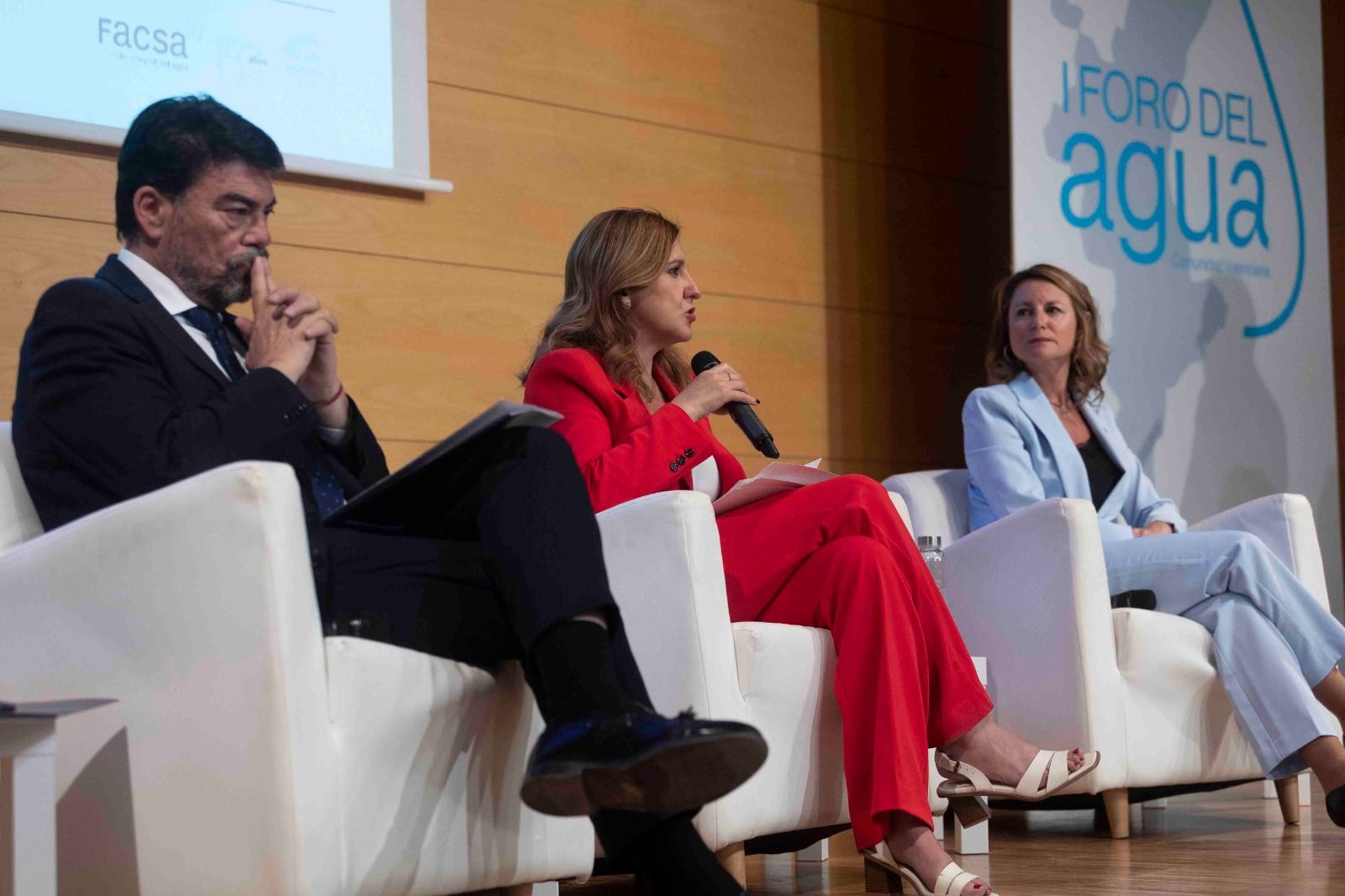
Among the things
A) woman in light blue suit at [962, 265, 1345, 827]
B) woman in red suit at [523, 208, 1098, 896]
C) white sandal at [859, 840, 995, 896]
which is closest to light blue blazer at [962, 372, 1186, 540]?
woman in light blue suit at [962, 265, 1345, 827]

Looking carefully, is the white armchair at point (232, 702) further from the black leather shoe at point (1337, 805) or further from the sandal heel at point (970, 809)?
the black leather shoe at point (1337, 805)

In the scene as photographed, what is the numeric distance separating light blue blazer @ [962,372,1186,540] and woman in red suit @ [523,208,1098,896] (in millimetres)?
828

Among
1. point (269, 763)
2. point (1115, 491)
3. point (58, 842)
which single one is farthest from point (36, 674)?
point (1115, 491)

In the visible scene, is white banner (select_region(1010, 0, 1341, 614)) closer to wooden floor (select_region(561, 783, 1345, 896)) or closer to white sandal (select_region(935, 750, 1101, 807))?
wooden floor (select_region(561, 783, 1345, 896))

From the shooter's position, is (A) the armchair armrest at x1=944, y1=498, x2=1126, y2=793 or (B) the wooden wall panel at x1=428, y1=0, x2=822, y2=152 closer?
(A) the armchair armrest at x1=944, y1=498, x2=1126, y2=793

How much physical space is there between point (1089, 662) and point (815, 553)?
79 centimetres

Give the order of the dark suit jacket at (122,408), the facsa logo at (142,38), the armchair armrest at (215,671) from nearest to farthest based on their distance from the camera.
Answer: the armchair armrest at (215,671), the dark suit jacket at (122,408), the facsa logo at (142,38)

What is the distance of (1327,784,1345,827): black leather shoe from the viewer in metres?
2.69

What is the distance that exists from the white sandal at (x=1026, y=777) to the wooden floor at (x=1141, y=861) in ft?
0.44

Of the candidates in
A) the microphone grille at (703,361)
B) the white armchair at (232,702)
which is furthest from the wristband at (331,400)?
the microphone grille at (703,361)

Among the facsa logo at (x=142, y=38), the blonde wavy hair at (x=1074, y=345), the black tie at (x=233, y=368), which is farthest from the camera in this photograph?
the blonde wavy hair at (x=1074, y=345)

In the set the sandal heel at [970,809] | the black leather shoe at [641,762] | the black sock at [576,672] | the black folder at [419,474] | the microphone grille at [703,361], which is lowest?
the sandal heel at [970,809]

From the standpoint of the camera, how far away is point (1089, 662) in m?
2.93

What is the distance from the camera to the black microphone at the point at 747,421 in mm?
2518
